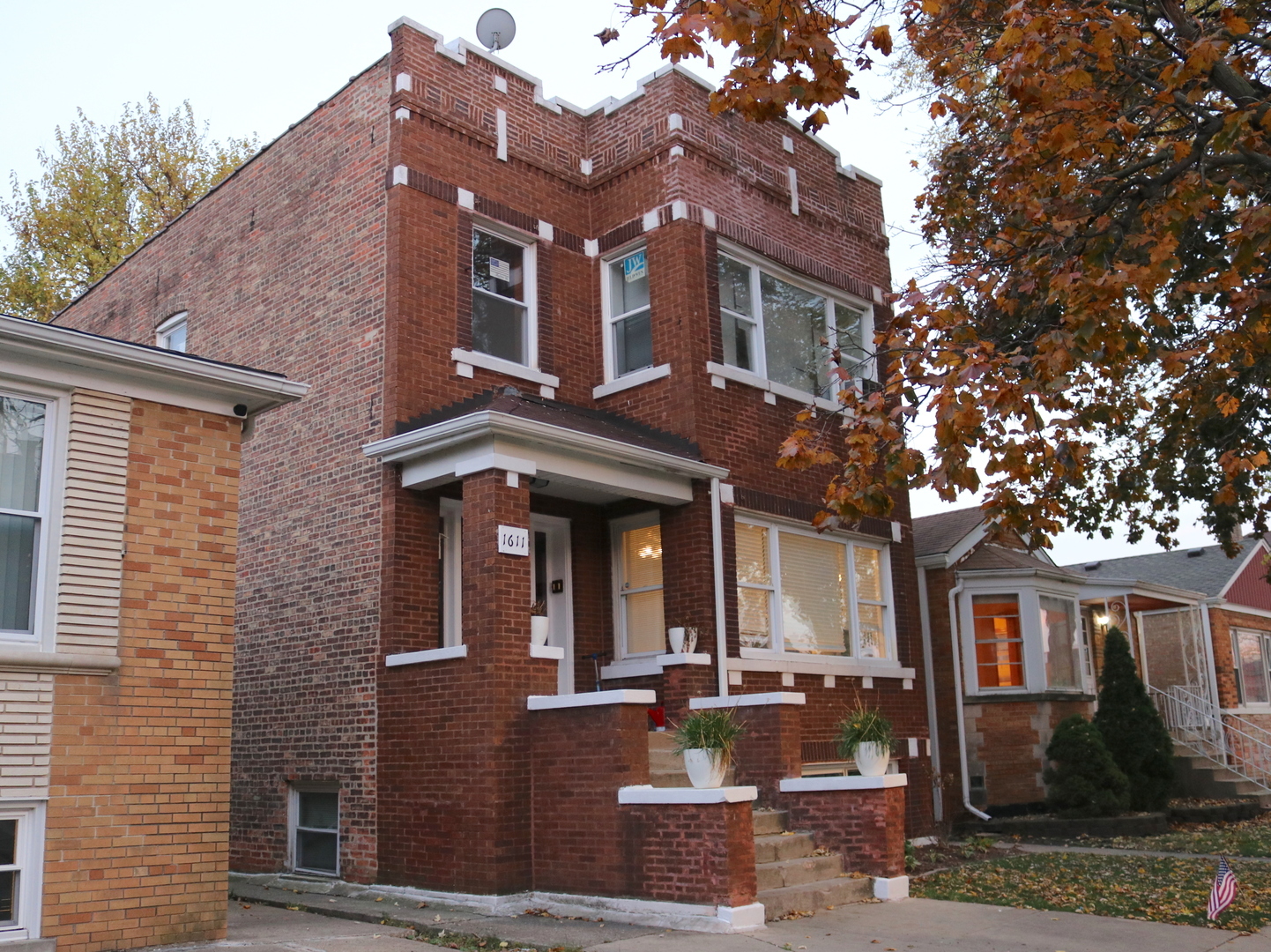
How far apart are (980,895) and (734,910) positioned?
10.4 feet

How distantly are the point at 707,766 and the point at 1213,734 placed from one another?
1762cm

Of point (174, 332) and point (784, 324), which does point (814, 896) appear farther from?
point (174, 332)

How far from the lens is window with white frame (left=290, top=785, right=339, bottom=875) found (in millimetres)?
11875

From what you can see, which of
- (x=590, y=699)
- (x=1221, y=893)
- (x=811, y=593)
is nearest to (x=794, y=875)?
(x=590, y=699)

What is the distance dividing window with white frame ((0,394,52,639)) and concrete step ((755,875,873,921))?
5.77m

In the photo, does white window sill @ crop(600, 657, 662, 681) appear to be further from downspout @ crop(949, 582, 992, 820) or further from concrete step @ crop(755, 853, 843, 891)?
downspout @ crop(949, 582, 992, 820)

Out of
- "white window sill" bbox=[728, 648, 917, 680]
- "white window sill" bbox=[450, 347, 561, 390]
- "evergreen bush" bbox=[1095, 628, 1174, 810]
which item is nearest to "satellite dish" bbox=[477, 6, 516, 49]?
"white window sill" bbox=[450, 347, 561, 390]

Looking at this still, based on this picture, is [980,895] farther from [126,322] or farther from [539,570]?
[126,322]

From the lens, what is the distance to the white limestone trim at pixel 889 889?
1044cm

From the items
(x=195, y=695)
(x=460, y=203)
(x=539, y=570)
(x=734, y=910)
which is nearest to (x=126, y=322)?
(x=460, y=203)

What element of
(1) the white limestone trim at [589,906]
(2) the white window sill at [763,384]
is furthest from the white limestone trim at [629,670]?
(2) the white window sill at [763,384]

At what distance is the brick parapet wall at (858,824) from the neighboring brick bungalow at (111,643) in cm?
521

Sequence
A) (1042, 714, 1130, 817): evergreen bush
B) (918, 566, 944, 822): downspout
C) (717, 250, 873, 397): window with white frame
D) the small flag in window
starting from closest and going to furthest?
the small flag in window
(717, 250, 873, 397): window with white frame
(918, 566, 944, 822): downspout
(1042, 714, 1130, 817): evergreen bush

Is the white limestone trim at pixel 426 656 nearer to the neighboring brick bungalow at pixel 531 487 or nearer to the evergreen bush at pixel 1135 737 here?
the neighboring brick bungalow at pixel 531 487
